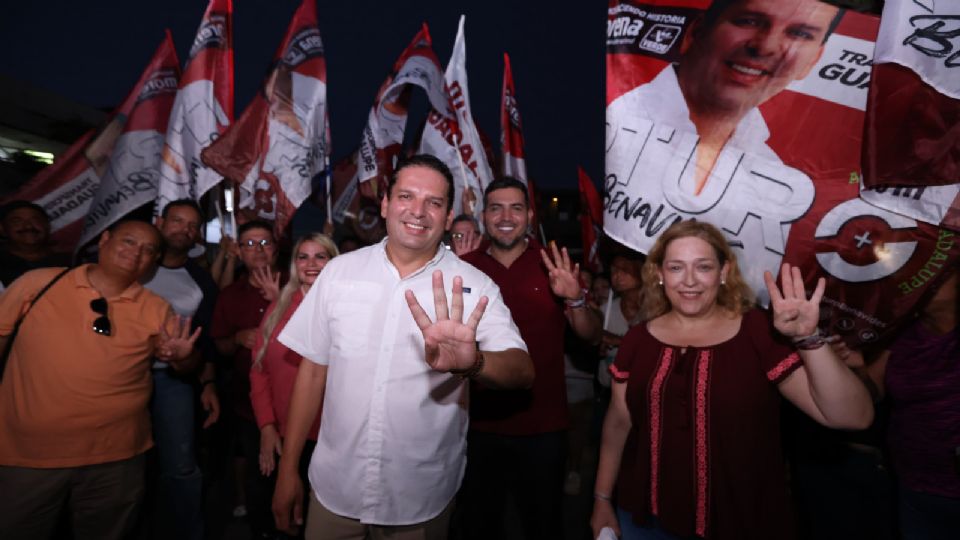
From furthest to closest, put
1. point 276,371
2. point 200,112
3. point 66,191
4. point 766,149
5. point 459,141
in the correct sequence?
point 66,191, point 459,141, point 200,112, point 276,371, point 766,149

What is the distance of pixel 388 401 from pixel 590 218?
455cm

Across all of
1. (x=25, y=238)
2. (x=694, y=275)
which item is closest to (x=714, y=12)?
(x=694, y=275)

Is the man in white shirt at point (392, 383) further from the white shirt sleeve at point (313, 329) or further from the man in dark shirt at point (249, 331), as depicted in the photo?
the man in dark shirt at point (249, 331)

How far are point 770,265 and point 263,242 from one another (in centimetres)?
389

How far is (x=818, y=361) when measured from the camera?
76.3 inches

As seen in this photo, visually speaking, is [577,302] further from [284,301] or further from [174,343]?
[174,343]

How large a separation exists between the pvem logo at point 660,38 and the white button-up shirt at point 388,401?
1670mm

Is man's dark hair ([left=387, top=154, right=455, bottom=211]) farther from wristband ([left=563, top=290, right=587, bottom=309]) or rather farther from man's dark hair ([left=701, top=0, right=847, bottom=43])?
man's dark hair ([left=701, top=0, right=847, bottom=43])

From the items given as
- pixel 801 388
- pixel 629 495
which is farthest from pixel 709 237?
pixel 629 495

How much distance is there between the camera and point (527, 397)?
129 inches

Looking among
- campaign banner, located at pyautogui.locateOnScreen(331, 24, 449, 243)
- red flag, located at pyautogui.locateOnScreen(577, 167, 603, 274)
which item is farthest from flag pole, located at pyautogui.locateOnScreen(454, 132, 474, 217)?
red flag, located at pyautogui.locateOnScreen(577, 167, 603, 274)

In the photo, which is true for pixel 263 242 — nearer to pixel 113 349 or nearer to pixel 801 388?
pixel 113 349

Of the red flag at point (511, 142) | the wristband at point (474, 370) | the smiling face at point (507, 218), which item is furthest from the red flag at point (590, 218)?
the wristband at point (474, 370)

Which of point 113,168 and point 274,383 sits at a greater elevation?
point 113,168
